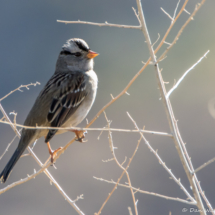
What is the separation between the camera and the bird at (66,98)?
407 centimetres

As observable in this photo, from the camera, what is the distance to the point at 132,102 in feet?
36.6

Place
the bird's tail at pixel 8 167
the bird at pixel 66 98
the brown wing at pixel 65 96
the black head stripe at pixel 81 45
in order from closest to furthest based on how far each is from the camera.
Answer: the bird's tail at pixel 8 167 < the bird at pixel 66 98 < the brown wing at pixel 65 96 < the black head stripe at pixel 81 45

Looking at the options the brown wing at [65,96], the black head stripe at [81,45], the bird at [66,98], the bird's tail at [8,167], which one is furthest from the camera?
the black head stripe at [81,45]

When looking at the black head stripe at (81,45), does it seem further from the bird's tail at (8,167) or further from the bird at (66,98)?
the bird's tail at (8,167)

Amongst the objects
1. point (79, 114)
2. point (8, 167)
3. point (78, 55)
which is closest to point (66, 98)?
point (79, 114)

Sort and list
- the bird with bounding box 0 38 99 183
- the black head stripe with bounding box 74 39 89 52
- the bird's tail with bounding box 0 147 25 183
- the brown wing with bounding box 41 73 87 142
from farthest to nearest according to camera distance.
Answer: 1. the black head stripe with bounding box 74 39 89 52
2. the brown wing with bounding box 41 73 87 142
3. the bird with bounding box 0 38 99 183
4. the bird's tail with bounding box 0 147 25 183

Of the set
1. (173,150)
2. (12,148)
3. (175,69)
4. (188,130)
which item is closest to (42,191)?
(12,148)

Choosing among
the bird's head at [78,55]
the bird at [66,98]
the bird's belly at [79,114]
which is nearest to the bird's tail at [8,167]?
the bird at [66,98]

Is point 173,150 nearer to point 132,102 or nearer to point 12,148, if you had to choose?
point 132,102

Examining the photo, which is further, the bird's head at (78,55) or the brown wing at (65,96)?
the bird's head at (78,55)

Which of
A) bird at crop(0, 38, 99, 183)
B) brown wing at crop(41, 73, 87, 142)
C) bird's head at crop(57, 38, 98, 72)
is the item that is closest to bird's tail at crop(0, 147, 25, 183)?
bird at crop(0, 38, 99, 183)

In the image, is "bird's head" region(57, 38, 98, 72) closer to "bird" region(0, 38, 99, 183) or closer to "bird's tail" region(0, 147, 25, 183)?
"bird" region(0, 38, 99, 183)

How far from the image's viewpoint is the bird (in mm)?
4070

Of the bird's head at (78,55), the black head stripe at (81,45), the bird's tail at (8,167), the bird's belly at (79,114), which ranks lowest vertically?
the bird's tail at (8,167)
